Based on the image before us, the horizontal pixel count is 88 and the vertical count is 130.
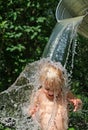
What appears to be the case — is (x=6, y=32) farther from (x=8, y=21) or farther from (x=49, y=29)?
(x=49, y=29)

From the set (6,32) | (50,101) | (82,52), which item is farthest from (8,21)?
(50,101)

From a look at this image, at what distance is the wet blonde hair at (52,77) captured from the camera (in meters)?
5.03

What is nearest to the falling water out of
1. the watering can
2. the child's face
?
the watering can

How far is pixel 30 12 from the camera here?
928 centimetres

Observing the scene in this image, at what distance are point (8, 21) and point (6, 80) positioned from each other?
98 centimetres

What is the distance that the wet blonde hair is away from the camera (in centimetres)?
503

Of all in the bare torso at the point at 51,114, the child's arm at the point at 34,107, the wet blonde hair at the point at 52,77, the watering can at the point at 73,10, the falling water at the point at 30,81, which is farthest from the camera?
the falling water at the point at 30,81

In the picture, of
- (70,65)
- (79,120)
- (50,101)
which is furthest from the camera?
(70,65)

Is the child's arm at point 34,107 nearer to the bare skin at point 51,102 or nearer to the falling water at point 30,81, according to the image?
the bare skin at point 51,102

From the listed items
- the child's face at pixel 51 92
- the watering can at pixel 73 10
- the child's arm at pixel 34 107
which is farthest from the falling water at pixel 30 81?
the child's face at pixel 51 92

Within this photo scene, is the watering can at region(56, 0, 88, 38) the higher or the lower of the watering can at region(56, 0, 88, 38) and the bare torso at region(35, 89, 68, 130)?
the higher

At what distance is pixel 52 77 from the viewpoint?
5.04 meters

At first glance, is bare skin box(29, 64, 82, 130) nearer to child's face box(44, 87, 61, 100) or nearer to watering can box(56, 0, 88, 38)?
child's face box(44, 87, 61, 100)

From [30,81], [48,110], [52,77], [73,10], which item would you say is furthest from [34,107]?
[30,81]
